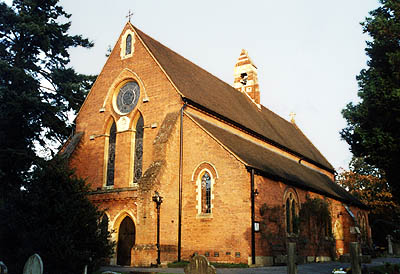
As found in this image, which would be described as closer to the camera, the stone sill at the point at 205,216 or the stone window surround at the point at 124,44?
the stone sill at the point at 205,216

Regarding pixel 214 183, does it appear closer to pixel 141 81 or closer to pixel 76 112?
pixel 141 81

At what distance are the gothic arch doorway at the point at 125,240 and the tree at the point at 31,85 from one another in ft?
22.3

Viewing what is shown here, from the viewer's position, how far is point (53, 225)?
11.9 metres

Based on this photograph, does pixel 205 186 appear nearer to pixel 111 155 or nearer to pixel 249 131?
pixel 111 155

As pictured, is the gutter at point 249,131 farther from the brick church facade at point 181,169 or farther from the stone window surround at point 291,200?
the stone window surround at point 291,200

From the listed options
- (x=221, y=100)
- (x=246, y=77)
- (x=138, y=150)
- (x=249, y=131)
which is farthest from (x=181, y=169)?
(x=246, y=77)

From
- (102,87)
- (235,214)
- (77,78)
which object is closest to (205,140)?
(235,214)

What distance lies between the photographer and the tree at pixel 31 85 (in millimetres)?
23141

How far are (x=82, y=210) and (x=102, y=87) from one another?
14.8 m

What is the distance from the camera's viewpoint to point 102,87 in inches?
1020

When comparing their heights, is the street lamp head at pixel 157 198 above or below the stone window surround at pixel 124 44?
below

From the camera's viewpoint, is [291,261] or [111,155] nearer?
[291,261]

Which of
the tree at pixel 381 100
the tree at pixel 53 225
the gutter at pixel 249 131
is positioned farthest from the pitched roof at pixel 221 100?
the tree at pixel 53 225

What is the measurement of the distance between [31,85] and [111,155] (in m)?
6.46
